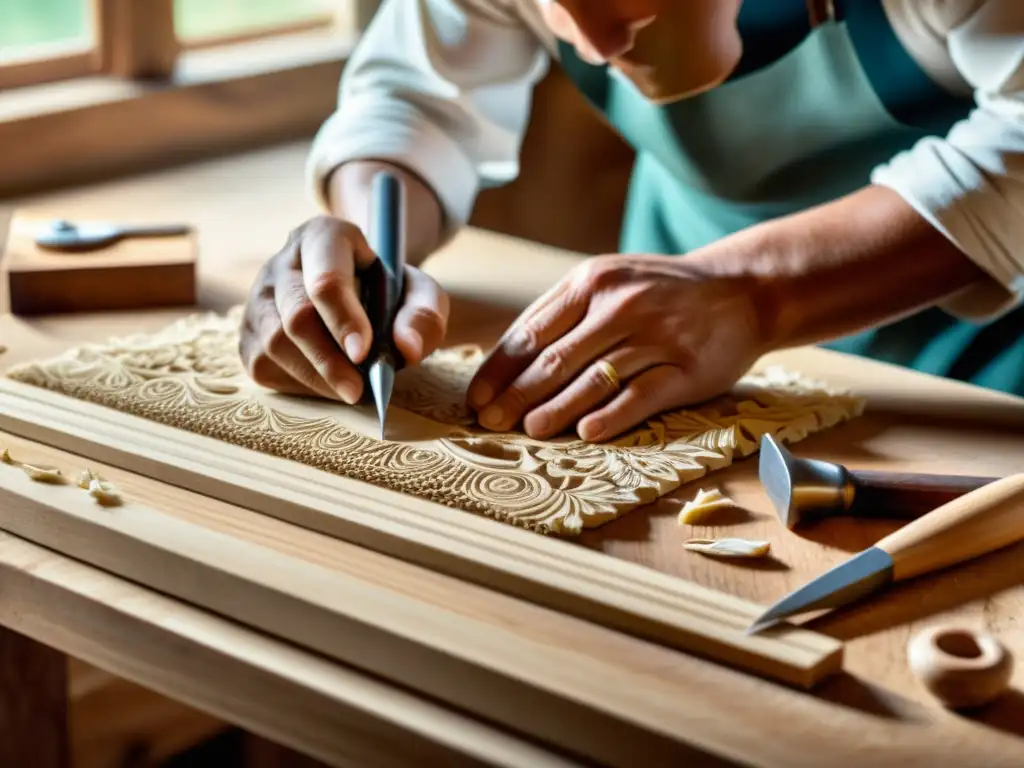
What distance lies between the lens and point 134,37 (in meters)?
1.93

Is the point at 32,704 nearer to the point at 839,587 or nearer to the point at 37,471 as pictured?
the point at 37,471

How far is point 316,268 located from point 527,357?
191 millimetres

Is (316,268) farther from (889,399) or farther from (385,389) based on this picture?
(889,399)

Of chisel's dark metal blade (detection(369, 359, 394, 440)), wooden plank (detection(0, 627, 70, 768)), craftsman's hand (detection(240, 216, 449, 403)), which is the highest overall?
craftsman's hand (detection(240, 216, 449, 403))

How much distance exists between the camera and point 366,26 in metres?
2.30

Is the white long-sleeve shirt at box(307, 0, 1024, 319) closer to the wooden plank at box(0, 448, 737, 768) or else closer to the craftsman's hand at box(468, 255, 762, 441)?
the craftsman's hand at box(468, 255, 762, 441)

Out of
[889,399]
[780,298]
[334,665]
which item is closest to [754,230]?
[780,298]

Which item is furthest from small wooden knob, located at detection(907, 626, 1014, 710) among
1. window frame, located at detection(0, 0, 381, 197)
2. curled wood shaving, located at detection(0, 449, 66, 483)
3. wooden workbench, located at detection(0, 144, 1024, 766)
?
window frame, located at detection(0, 0, 381, 197)

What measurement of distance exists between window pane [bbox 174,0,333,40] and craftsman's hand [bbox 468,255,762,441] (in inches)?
45.3

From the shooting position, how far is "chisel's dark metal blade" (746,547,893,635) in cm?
76

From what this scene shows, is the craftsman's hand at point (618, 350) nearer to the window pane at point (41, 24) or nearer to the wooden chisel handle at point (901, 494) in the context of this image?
the wooden chisel handle at point (901, 494)

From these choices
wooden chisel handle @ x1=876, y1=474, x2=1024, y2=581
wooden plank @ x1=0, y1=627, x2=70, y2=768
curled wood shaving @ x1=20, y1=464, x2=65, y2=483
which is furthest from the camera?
wooden plank @ x1=0, y1=627, x2=70, y2=768

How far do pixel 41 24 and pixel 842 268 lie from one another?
4.27 feet

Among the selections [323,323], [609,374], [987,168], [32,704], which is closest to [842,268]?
[987,168]
